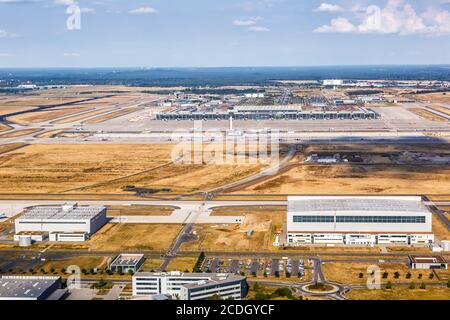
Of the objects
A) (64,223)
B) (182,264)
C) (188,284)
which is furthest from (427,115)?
(188,284)

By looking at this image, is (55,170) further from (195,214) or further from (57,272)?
(57,272)

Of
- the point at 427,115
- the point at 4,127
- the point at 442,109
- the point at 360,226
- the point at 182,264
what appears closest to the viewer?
the point at 182,264

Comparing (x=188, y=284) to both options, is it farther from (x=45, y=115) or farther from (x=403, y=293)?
(x=45, y=115)

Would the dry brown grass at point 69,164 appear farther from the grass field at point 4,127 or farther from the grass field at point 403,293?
the grass field at point 403,293

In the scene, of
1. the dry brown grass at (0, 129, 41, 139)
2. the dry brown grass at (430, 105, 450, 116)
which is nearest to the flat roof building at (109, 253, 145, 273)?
the dry brown grass at (0, 129, 41, 139)

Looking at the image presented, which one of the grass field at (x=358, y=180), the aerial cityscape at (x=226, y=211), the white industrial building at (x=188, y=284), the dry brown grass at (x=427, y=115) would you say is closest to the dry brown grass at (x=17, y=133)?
the aerial cityscape at (x=226, y=211)

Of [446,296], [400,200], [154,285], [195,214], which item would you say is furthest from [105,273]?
[400,200]
